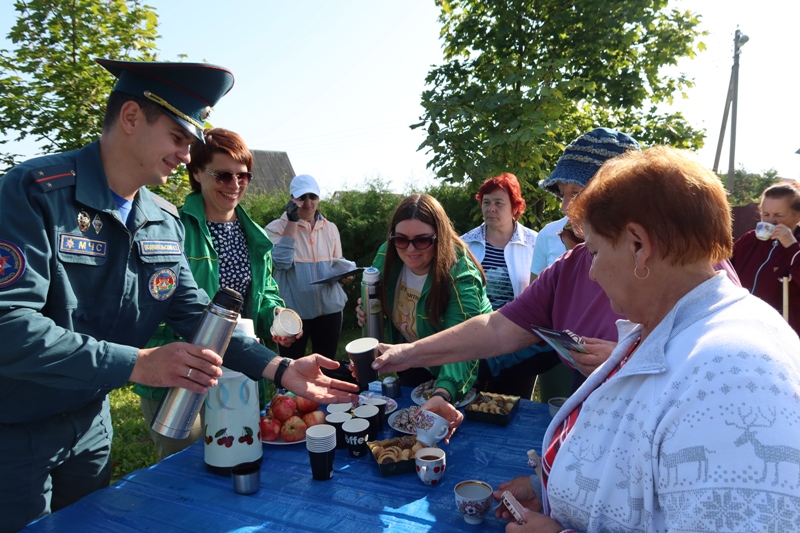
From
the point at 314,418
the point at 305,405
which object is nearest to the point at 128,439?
the point at 305,405

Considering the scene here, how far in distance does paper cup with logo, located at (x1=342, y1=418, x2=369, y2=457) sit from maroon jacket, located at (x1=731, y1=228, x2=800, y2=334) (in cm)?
417

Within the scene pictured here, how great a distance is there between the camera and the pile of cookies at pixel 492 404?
243cm

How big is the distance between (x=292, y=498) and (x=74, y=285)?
→ 1105 mm

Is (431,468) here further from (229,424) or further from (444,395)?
(229,424)

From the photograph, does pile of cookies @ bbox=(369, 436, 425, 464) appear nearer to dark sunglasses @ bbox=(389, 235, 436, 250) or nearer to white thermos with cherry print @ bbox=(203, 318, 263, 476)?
white thermos with cherry print @ bbox=(203, 318, 263, 476)

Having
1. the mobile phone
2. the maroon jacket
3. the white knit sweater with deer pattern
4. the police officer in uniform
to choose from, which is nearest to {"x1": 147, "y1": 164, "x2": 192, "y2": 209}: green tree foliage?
the police officer in uniform

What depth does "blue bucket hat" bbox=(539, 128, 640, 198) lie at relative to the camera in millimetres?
2506

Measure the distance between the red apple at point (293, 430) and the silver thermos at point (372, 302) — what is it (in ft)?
2.96

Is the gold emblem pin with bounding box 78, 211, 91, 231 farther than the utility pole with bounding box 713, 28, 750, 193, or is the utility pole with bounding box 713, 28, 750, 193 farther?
the utility pole with bounding box 713, 28, 750, 193

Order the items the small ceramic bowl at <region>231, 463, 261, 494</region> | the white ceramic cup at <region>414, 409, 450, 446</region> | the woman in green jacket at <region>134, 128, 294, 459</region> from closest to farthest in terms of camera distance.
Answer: the small ceramic bowl at <region>231, 463, 261, 494</region>, the white ceramic cup at <region>414, 409, 450, 446</region>, the woman in green jacket at <region>134, 128, 294, 459</region>

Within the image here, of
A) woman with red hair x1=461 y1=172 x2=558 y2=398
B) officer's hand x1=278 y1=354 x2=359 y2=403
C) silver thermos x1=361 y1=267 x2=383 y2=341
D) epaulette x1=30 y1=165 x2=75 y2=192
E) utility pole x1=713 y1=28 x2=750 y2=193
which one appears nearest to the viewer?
epaulette x1=30 y1=165 x2=75 y2=192

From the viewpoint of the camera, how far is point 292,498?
1804 mm

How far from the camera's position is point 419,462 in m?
1.90

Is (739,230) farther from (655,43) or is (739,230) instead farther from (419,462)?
(419,462)
